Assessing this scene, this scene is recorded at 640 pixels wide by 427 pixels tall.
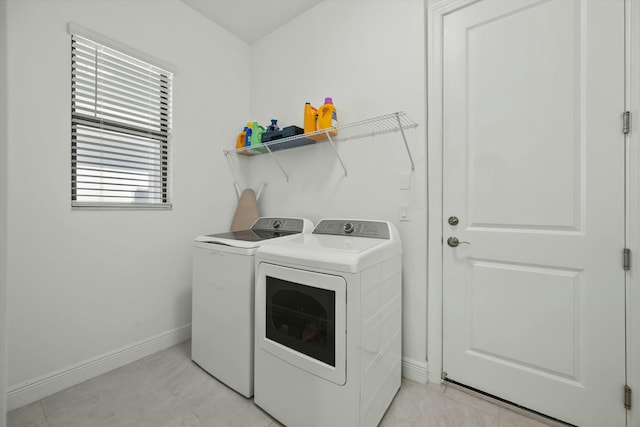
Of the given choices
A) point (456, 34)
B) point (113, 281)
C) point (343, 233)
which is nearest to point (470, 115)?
point (456, 34)

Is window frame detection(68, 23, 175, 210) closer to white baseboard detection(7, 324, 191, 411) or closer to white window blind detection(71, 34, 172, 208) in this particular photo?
white window blind detection(71, 34, 172, 208)

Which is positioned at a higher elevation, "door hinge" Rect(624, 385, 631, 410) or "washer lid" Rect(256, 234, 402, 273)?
"washer lid" Rect(256, 234, 402, 273)

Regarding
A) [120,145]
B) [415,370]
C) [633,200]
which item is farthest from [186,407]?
[633,200]

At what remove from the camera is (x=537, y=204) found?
137 cm

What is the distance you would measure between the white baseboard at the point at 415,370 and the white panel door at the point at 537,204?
0.48 feet

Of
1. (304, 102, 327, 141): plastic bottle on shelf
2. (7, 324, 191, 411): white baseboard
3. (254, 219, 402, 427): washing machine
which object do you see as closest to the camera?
(254, 219, 402, 427): washing machine

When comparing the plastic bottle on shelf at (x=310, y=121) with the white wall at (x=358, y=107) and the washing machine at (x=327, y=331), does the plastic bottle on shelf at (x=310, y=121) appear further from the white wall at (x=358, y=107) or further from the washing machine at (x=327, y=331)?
the washing machine at (x=327, y=331)

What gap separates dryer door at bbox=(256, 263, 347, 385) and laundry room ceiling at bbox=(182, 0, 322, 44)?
222cm

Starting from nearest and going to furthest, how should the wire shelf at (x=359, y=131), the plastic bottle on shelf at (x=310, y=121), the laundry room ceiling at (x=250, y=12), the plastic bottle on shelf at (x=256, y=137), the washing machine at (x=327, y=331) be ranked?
the washing machine at (x=327, y=331) < the wire shelf at (x=359, y=131) < the plastic bottle on shelf at (x=310, y=121) < the laundry room ceiling at (x=250, y=12) < the plastic bottle on shelf at (x=256, y=137)

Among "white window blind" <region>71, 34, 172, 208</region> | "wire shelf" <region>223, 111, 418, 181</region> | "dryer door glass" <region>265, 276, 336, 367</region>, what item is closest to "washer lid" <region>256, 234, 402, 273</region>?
"dryer door glass" <region>265, 276, 336, 367</region>

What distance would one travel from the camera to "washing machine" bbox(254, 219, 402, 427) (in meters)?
1.11

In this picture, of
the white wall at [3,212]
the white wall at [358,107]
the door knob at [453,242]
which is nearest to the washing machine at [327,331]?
the white wall at [358,107]

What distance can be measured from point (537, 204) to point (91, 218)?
272 centimetres

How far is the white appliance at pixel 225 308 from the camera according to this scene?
148 centimetres
